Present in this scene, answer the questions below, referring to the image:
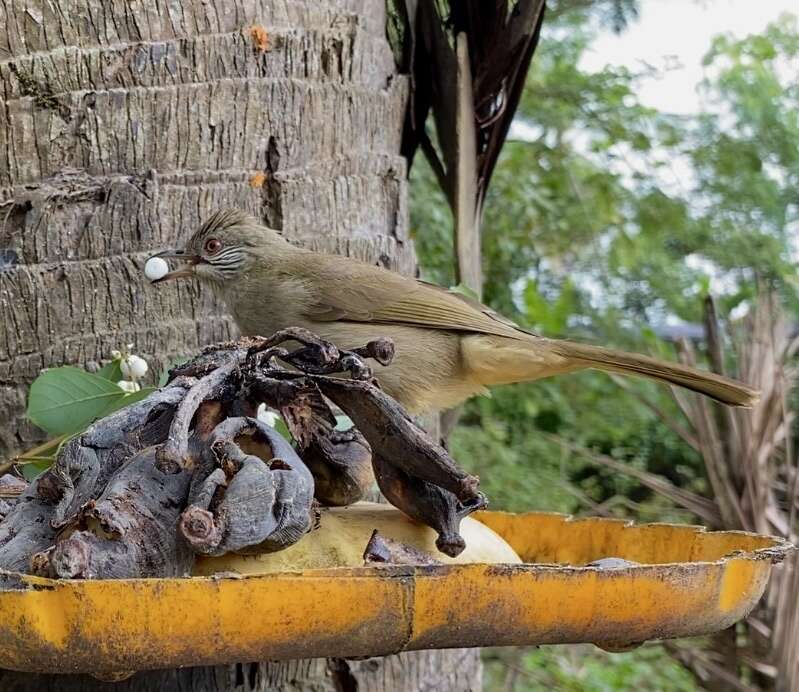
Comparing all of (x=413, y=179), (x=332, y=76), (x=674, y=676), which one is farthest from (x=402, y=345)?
(x=674, y=676)

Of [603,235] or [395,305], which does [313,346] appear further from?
[603,235]

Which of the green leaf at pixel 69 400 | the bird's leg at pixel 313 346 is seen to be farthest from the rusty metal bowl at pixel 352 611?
the green leaf at pixel 69 400

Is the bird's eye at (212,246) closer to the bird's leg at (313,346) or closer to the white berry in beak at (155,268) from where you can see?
the white berry in beak at (155,268)

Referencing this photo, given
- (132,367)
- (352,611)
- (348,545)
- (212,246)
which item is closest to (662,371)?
(212,246)

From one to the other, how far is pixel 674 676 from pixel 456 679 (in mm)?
4414

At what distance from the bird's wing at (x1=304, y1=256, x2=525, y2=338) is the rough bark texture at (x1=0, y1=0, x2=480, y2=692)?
49cm

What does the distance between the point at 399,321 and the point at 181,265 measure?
934 mm

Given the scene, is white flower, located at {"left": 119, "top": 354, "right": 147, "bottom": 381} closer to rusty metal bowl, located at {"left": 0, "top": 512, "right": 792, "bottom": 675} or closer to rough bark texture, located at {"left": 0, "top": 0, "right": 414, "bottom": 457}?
rough bark texture, located at {"left": 0, "top": 0, "right": 414, "bottom": 457}

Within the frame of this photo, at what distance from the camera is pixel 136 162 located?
277 centimetres

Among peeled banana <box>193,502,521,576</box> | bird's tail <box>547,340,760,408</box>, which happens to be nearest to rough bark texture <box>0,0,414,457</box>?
bird's tail <box>547,340,760,408</box>

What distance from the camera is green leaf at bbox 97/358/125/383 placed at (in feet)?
8.17

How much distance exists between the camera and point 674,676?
23.1 feet

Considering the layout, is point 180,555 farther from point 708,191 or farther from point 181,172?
point 708,191

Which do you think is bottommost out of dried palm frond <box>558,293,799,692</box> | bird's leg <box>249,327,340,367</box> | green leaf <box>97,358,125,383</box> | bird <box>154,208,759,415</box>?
dried palm frond <box>558,293,799,692</box>
